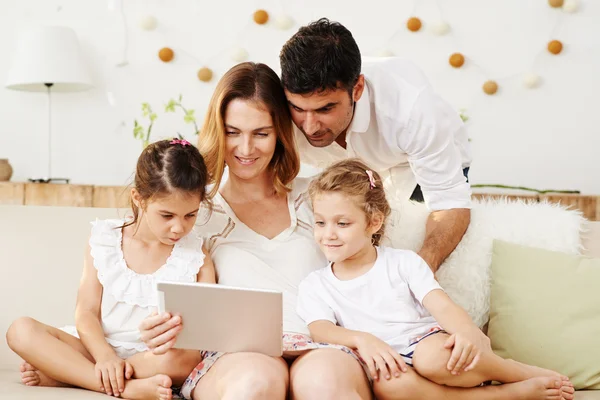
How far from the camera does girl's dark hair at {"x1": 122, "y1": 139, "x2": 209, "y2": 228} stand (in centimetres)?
181

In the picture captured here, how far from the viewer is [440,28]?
3.71 m

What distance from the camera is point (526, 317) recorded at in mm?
1982

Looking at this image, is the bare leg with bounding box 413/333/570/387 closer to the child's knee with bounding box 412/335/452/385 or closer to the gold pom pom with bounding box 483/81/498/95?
the child's knee with bounding box 412/335/452/385

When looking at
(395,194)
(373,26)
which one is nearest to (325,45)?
(395,194)

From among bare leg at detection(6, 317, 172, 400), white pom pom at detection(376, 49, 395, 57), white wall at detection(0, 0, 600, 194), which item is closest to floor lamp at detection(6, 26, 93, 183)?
white wall at detection(0, 0, 600, 194)

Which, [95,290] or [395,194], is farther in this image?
[395,194]

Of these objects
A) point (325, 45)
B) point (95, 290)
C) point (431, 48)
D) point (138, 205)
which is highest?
point (431, 48)

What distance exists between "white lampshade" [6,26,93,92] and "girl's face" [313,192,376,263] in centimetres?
224

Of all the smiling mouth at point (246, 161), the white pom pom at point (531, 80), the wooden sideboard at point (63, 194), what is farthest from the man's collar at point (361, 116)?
the white pom pom at point (531, 80)

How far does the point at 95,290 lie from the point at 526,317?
1.13m

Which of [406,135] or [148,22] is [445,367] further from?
[148,22]

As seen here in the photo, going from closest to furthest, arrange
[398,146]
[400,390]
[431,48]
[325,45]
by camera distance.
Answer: [400,390]
[325,45]
[398,146]
[431,48]

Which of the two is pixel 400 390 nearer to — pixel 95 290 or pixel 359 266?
pixel 359 266

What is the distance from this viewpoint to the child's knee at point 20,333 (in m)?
1.73
